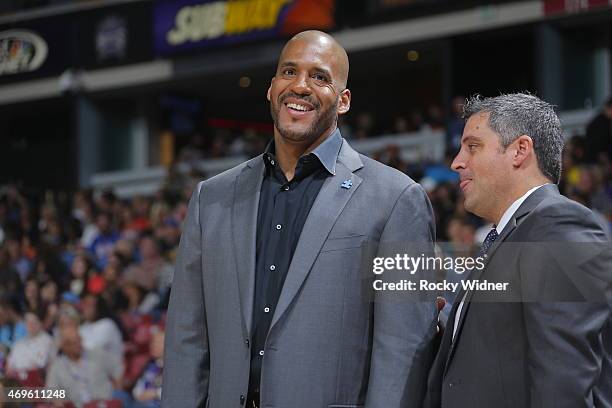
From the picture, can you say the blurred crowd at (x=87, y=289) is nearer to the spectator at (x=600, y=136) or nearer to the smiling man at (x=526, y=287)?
the smiling man at (x=526, y=287)

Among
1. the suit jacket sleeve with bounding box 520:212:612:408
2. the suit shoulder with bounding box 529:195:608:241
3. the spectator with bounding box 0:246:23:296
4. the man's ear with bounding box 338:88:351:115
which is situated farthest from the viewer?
the spectator with bounding box 0:246:23:296

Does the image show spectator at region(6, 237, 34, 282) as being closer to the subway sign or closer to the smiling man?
the subway sign

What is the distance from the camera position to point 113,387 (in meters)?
7.08

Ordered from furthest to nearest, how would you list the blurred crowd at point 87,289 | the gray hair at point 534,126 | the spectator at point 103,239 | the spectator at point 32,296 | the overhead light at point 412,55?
the overhead light at point 412,55
the spectator at point 103,239
the spectator at point 32,296
the blurred crowd at point 87,289
the gray hair at point 534,126

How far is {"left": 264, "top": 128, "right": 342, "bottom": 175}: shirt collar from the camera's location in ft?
11.3

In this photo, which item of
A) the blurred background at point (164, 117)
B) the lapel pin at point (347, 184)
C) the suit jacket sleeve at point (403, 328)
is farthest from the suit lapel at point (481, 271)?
the blurred background at point (164, 117)

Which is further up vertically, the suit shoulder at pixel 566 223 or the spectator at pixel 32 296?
the spectator at pixel 32 296

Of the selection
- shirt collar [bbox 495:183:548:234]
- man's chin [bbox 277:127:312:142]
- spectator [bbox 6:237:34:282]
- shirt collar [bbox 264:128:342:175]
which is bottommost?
shirt collar [bbox 495:183:548:234]

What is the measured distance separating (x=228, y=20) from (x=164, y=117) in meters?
2.70

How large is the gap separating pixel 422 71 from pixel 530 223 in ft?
39.7

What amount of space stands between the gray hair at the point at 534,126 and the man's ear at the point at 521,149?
14 millimetres

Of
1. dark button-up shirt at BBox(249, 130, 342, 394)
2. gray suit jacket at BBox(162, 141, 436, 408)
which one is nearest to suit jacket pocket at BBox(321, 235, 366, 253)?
gray suit jacket at BBox(162, 141, 436, 408)

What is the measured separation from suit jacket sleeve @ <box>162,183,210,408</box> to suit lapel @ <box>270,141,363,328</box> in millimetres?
286

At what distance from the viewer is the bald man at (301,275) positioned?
127 inches
